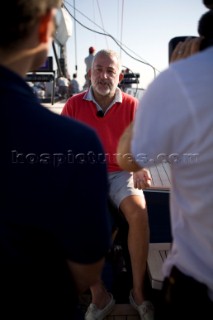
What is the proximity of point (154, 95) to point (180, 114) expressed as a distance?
2.8 inches

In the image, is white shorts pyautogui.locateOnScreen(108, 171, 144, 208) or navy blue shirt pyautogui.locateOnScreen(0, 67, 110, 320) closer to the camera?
navy blue shirt pyautogui.locateOnScreen(0, 67, 110, 320)

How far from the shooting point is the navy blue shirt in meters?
0.57

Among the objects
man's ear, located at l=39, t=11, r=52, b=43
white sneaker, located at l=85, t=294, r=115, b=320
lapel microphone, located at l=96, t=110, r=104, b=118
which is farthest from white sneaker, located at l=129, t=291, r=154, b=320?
man's ear, located at l=39, t=11, r=52, b=43

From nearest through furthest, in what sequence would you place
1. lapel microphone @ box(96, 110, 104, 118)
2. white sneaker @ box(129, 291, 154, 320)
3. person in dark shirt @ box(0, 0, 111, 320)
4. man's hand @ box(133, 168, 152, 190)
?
person in dark shirt @ box(0, 0, 111, 320), white sneaker @ box(129, 291, 154, 320), man's hand @ box(133, 168, 152, 190), lapel microphone @ box(96, 110, 104, 118)

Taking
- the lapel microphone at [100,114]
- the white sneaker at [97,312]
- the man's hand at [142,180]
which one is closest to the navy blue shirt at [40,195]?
the white sneaker at [97,312]

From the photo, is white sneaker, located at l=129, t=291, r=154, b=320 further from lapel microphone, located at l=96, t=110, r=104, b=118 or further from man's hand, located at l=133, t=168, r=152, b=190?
lapel microphone, located at l=96, t=110, r=104, b=118

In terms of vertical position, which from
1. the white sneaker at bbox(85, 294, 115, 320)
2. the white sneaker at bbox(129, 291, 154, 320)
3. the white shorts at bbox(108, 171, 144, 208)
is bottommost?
the white sneaker at bbox(85, 294, 115, 320)

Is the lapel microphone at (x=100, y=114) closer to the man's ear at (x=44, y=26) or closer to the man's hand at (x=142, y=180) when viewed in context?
the man's hand at (x=142, y=180)

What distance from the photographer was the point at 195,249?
0.76 metres

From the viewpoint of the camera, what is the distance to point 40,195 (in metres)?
0.59

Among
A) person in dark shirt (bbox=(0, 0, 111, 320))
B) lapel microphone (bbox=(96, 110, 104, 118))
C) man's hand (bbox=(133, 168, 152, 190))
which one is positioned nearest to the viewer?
person in dark shirt (bbox=(0, 0, 111, 320))

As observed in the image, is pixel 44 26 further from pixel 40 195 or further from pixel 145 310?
pixel 145 310

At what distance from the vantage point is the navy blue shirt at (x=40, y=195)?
0.57 metres

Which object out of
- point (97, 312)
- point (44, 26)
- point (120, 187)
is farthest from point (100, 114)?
point (44, 26)
